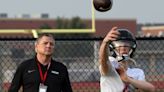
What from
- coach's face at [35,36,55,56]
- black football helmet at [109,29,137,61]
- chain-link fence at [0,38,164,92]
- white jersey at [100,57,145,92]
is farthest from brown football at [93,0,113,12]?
chain-link fence at [0,38,164,92]

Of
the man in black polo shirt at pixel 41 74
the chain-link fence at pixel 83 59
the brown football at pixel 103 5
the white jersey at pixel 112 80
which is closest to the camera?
the white jersey at pixel 112 80

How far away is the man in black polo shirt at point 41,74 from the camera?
6.07 meters

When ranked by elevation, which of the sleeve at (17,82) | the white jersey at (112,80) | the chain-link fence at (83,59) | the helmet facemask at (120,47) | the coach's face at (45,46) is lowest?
the chain-link fence at (83,59)

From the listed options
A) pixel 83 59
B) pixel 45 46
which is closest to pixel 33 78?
pixel 45 46

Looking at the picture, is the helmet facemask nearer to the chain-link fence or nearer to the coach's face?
the coach's face

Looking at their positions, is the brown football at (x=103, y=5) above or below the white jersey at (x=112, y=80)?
above

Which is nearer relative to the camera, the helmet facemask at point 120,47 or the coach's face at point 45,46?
the helmet facemask at point 120,47

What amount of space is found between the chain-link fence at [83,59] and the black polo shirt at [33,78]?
2.16 m

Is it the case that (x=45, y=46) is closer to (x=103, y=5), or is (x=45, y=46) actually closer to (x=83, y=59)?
(x=103, y=5)

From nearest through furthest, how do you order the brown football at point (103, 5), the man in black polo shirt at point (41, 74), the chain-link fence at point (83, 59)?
the brown football at point (103, 5)
the man in black polo shirt at point (41, 74)
the chain-link fence at point (83, 59)

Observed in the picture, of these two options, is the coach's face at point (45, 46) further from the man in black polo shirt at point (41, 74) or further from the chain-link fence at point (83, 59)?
the chain-link fence at point (83, 59)

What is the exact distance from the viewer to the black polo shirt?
6070mm

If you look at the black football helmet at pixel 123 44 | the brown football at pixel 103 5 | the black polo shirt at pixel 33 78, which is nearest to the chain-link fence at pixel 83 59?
the black polo shirt at pixel 33 78

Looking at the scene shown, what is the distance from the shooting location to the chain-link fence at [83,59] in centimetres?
851
